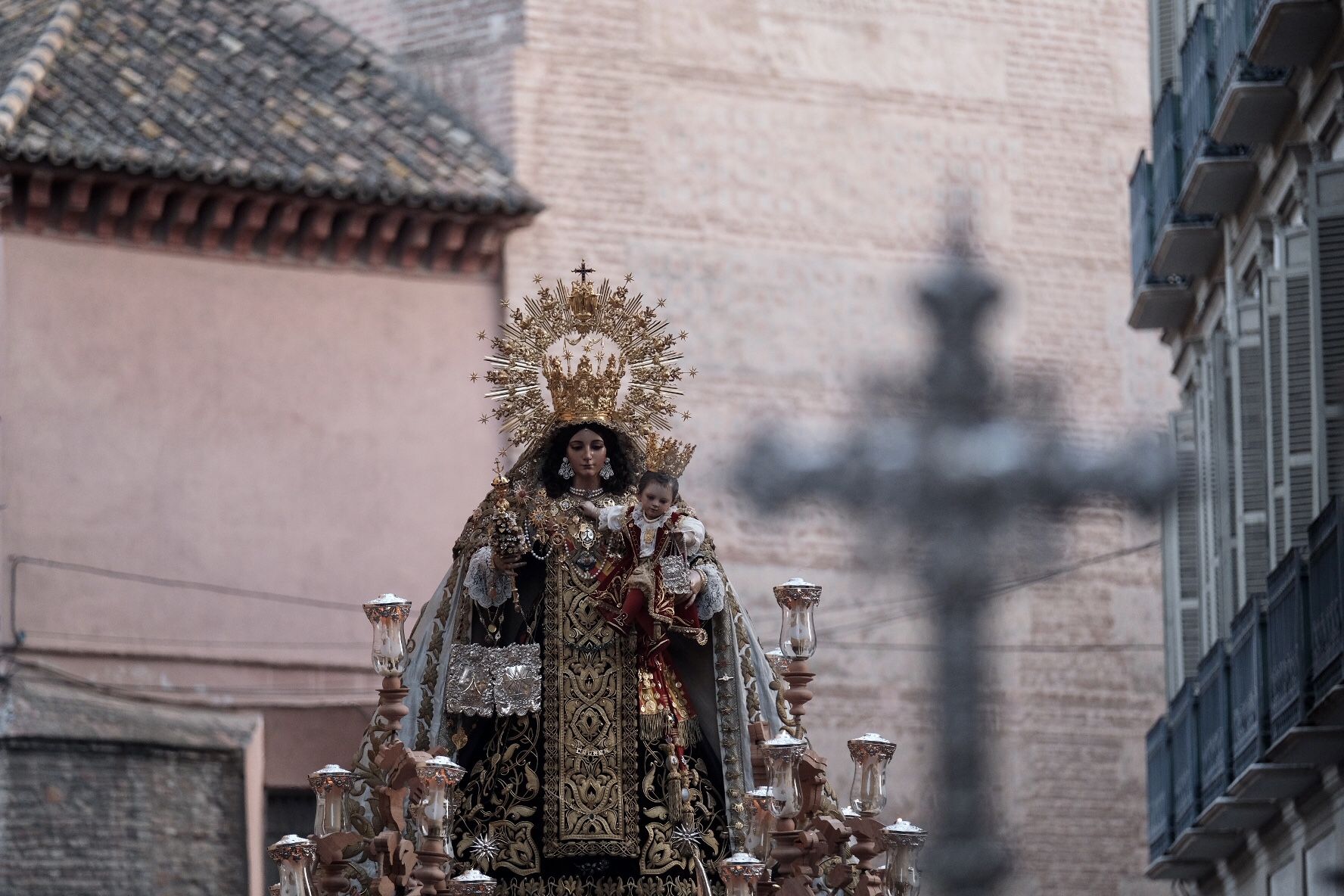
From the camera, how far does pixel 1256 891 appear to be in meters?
15.6

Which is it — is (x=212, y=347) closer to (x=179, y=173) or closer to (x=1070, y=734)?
(x=179, y=173)

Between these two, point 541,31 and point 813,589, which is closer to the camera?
point 813,589

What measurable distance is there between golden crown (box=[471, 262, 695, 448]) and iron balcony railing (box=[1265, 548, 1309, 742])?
4.42 m

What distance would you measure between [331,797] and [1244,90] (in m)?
7.68

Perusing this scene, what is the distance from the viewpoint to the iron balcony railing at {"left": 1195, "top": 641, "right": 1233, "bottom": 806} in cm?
1483

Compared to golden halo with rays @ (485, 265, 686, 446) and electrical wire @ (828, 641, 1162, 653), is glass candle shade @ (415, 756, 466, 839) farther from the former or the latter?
electrical wire @ (828, 641, 1162, 653)

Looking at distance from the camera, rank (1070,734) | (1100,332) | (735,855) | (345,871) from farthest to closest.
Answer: (1100,332) < (1070,734) < (345,871) < (735,855)

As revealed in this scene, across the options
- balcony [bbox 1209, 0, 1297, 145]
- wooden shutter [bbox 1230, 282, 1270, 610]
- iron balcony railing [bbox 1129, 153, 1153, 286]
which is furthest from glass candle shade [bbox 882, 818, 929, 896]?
iron balcony railing [bbox 1129, 153, 1153, 286]

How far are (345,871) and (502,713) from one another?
0.74 m

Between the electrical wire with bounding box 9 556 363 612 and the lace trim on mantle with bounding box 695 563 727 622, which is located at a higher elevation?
the electrical wire with bounding box 9 556 363 612

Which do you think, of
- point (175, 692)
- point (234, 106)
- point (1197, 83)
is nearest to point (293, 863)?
point (1197, 83)

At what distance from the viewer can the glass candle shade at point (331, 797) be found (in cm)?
870

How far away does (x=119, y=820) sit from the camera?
19.4 meters

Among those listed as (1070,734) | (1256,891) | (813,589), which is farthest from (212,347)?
(813,589)
